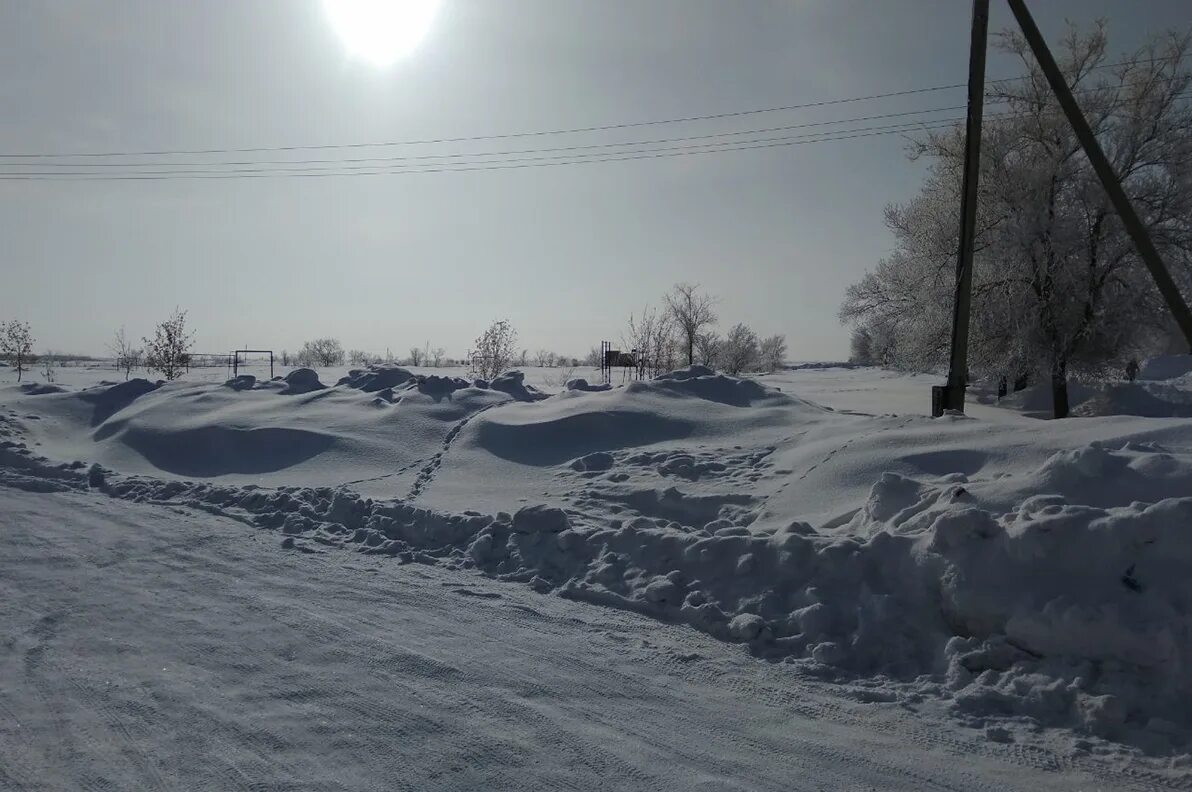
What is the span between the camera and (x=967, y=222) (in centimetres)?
Answer: 1116

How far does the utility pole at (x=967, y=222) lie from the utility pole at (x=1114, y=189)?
104 cm

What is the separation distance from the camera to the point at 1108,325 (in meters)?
17.6

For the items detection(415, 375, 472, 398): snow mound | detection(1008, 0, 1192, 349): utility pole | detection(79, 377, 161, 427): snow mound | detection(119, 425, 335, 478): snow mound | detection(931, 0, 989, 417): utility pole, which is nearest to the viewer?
detection(119, 425, 335, 478): snow mound

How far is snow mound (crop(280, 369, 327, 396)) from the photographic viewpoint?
16.2m

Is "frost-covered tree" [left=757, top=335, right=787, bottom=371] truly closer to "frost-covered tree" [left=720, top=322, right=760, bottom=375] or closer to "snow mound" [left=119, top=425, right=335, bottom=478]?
"frost-covered tree" [left=720, top=322, right=760, bottom=375]

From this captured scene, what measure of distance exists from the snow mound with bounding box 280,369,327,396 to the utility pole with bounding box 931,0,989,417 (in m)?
12.9

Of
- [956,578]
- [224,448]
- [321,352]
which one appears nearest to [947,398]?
[956,578]

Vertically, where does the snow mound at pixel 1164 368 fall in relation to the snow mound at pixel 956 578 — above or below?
above

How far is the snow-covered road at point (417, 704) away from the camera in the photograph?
3.02 m

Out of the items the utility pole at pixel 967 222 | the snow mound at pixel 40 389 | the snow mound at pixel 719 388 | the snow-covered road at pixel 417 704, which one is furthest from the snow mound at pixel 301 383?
the utility pole at pixel 967 222

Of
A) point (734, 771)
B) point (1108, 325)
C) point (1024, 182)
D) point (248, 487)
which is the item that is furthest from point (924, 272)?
point (734, 771)

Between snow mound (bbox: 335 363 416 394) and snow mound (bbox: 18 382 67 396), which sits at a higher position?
snow mound (bbox: 335 363 416 394)

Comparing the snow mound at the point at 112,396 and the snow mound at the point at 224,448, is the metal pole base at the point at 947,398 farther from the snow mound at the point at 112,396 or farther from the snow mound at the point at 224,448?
the snow mound at the point at 112,396

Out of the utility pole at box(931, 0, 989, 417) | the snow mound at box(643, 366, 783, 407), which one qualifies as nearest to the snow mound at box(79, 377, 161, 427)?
the snow mound at box(643, 366, 783, 407)
